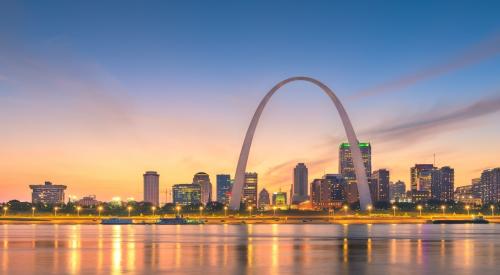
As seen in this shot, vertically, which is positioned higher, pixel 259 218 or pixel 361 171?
pixel 361 171

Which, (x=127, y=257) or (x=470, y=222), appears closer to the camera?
(x=127, y=257)

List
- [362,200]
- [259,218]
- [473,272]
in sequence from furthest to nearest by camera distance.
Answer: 1. [259,218]
2. [362,200]
3. [473,272]

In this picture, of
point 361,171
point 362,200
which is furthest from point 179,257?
point 362,200

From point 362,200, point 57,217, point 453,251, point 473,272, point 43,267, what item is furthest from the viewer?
point 57,217

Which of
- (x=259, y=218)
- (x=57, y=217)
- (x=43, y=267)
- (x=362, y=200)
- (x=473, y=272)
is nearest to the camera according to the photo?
(x=473, y=272)

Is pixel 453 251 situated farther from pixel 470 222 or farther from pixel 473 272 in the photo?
pixel 470 222

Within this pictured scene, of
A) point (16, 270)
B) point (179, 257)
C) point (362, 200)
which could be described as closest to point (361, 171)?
point (362, 200)

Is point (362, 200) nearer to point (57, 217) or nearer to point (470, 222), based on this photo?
point (470, 222)

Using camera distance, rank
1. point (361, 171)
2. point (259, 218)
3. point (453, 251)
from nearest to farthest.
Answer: point (453, 251), point (361, 171), point (259, 218)

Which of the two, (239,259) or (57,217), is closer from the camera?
(239,259)
